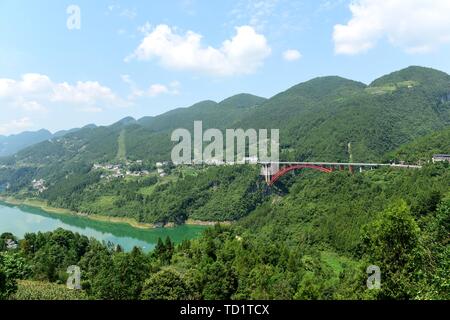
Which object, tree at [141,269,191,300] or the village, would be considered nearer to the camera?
tree at [141,269,191,300]

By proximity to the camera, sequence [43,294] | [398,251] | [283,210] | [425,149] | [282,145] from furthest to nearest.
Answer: [282,145] → [425,149] → [283,210] → [43,294] → [398,251]

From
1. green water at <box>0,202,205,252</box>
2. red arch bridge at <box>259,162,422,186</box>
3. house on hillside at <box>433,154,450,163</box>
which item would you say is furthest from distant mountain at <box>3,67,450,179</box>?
green water at <box>0,202,205,252</box>

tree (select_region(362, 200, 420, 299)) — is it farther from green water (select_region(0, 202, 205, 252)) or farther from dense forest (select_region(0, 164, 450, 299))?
green water (select_region(0, 202, 205, 252))

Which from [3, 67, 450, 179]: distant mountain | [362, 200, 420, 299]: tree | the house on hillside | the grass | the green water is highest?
[3, 67, 450, 179]: distant mountain

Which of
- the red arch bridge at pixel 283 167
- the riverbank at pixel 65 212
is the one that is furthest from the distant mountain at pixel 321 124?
the riverbank at pixel 65 212

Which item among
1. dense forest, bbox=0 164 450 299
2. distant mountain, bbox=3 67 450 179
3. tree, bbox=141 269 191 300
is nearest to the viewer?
dense forest, bbox=0 164 450 299

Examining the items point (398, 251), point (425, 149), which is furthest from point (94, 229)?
point (398, 251)

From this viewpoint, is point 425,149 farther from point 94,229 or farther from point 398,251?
point 94,229

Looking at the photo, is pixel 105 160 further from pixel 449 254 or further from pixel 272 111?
pixel 449 254

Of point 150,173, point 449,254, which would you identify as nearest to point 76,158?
point 150,173
